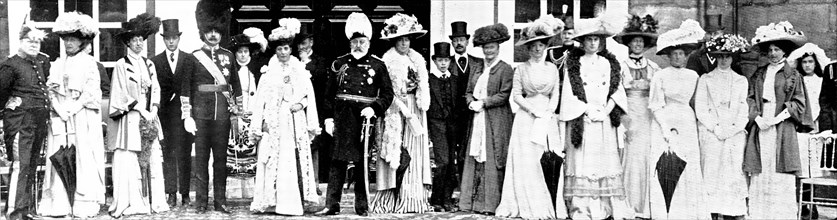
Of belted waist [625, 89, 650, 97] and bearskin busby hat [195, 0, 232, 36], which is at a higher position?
bearskin busby hat [195, 0, 232, 36]

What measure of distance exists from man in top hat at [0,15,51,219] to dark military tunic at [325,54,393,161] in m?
Result: 2.44

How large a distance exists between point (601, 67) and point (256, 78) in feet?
11.8

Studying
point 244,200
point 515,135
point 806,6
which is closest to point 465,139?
point 515,135

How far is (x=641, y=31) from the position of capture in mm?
9961

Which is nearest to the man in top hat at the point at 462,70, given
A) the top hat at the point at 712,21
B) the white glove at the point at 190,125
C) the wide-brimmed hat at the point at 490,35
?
the wide-brimmed hat at the point at 490,35

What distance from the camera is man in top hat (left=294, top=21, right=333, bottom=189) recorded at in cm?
1068

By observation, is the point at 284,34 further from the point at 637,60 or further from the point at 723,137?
the point at 723,137

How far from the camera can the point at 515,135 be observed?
10.1 metres

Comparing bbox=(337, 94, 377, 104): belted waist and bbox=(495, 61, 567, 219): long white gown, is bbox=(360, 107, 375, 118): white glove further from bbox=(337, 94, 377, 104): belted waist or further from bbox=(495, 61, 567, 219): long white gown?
bbox=(495, 61, 567, 219): long white gown

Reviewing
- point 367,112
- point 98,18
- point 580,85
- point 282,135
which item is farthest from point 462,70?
point 98,18

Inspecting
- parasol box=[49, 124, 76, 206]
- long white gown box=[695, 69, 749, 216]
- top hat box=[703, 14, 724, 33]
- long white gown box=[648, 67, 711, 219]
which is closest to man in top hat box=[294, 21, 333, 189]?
parasol box=[49, 124, 76, 206]

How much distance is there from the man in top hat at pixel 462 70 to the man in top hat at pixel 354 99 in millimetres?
963

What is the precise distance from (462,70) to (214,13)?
107 inches

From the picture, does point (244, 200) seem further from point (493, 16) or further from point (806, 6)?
point (806, 6)
